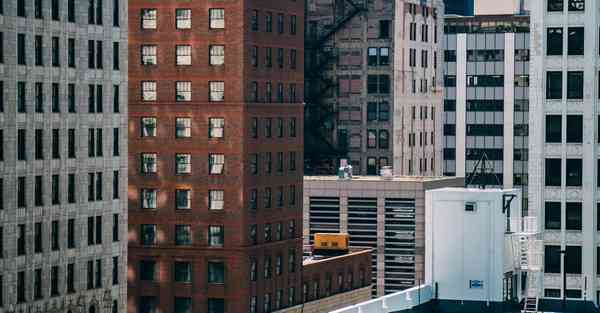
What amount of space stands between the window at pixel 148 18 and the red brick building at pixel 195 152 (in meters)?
0.08

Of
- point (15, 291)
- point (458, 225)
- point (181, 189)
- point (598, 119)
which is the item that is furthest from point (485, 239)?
point (181, 189)

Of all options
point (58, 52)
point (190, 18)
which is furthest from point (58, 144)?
point (190, 18)

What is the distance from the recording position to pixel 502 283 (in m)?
128

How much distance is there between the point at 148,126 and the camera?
187125mm

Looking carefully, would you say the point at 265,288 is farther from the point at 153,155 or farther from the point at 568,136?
the point at 568,136

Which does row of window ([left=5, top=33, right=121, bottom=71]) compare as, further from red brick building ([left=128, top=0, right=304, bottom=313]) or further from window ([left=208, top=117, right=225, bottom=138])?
window ([left=208, top=117, right=225, bottom=138])

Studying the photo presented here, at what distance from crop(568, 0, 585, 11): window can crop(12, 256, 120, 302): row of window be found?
113 feet

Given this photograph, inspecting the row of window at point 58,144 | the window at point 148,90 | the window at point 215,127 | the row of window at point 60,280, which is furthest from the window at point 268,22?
the row of window at point 60,280

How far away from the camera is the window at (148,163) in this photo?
614 feet

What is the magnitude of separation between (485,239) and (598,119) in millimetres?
11056

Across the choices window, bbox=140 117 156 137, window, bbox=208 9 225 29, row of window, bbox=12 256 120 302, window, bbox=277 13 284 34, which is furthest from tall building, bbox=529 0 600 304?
window, bbox=277 13 284 34

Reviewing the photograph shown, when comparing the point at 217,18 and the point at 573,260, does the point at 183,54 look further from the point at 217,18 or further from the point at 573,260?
the point at 573,260

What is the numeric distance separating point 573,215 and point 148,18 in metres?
61.1

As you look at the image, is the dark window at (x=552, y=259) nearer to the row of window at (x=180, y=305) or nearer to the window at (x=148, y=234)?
the row of window at (x=180, y=305)
